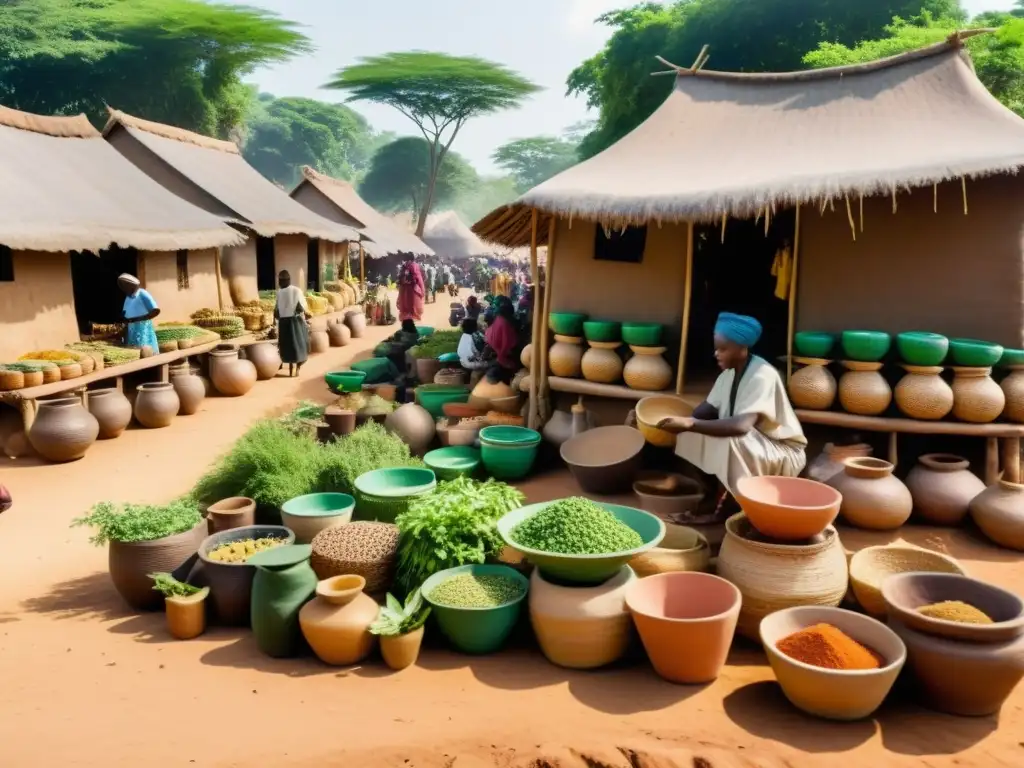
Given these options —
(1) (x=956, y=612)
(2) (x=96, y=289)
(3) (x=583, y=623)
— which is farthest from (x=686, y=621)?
(2) (x=96, y=289)

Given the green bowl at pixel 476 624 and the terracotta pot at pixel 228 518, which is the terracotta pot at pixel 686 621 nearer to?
the green bowl at pixel 476 624

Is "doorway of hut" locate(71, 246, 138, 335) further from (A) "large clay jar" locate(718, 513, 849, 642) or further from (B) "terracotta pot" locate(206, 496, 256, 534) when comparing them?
(A) "large clay jar" locate(718, 513, 849, 642)

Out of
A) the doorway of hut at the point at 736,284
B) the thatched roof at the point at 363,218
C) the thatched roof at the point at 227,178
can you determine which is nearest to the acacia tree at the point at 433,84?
the thatched roof at the point at 363,218

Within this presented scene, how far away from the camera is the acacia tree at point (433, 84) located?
36969 mm

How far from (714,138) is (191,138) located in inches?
504

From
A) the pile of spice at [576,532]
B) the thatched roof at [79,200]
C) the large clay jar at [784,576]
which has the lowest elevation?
the large clay jar at [784,576]

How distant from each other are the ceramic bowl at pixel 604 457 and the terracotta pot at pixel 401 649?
2744mm

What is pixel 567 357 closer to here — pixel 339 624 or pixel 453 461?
pixel 453 461

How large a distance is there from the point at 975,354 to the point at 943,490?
1.10 metres

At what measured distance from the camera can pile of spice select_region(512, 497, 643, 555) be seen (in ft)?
14.0

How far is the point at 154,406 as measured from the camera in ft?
31.6

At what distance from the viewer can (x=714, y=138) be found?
27.3 ft

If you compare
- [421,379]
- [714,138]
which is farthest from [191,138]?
[714,138]

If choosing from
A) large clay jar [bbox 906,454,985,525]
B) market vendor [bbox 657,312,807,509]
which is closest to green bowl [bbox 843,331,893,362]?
large clay jar [bbox 906,454,985,525]
